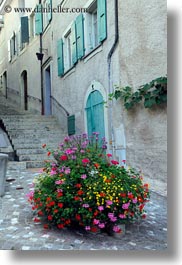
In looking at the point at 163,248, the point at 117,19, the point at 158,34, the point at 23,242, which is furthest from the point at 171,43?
the point at 23,242

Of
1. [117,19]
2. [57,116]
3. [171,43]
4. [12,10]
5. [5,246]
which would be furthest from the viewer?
[57,116]

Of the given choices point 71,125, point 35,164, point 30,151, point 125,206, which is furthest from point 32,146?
point 125,206

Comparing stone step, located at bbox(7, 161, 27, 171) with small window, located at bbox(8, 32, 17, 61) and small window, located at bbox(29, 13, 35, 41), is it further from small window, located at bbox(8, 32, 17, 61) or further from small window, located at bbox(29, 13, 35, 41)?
small window, located at bbox(29, 13, 35, 41)

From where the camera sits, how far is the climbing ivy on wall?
7.96ft

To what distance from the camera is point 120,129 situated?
258 cm

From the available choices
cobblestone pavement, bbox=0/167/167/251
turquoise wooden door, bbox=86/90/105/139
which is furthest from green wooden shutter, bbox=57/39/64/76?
cobblestone pavement, bbox=0/167/167/251

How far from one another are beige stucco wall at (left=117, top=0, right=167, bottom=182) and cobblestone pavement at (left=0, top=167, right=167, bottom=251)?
31 centimetres

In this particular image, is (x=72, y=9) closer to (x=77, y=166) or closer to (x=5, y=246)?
(x=77, y=166)

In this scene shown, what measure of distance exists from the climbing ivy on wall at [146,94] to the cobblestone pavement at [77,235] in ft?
2.43

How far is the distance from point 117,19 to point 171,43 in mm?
608

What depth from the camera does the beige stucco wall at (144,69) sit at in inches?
94.1

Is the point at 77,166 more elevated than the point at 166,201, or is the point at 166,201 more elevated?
the point at 77,166

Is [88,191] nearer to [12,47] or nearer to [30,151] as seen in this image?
[30,151]

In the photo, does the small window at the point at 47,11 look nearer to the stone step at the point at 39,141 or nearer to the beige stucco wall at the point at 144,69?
the beige stucco wall at the point at 144,69
